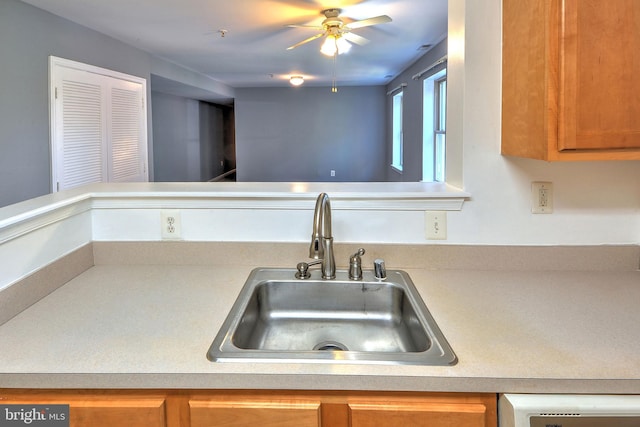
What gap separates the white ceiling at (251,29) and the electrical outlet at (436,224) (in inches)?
101

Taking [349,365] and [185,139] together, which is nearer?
[349,365]

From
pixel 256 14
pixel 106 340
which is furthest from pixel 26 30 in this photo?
pixel 106 340

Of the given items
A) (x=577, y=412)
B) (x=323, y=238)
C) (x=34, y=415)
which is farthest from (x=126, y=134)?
(x=577, y=412)

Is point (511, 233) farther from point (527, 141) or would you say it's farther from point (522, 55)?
point (522, 55)

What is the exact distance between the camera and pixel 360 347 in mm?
1332

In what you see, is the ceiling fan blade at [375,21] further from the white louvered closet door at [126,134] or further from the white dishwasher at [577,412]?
the white dishwasher at [577,412]

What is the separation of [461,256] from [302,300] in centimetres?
56

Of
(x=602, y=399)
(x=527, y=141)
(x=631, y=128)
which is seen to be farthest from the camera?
(x=527, y=141)

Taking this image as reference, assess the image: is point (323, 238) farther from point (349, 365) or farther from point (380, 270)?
point (349, 365)

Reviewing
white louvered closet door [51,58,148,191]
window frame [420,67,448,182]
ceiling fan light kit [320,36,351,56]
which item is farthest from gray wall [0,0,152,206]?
window frame [420,67,448,182]

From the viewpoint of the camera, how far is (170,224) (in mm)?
1585

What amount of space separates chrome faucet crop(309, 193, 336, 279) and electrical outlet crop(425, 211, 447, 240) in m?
0.35

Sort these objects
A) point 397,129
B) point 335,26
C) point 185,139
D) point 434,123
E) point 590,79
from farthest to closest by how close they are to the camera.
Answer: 1. point 185,139
2. point 397,129
3. point 434,123
4. point 335,26
5. point 590,79

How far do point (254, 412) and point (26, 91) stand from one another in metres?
3.57
